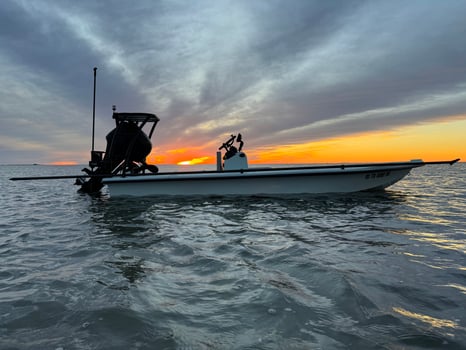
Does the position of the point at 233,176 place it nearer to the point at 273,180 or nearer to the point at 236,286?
the point at 273,180

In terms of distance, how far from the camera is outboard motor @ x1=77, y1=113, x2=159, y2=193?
1337 cm

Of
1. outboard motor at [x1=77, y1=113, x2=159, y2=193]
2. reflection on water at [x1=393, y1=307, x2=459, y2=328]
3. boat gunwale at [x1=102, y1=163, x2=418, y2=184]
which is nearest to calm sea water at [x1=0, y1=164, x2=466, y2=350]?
reflection on water at [x1=393, y1=307, x2=459, y2=328]

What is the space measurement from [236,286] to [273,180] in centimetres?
901

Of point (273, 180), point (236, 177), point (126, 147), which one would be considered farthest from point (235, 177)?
point (126, 147)

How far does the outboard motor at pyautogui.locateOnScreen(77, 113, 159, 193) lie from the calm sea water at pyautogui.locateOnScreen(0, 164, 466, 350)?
7522mm

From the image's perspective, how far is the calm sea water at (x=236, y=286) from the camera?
→ 7.50ft

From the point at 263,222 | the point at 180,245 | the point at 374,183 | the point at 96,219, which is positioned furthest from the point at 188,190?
the point at 374,183

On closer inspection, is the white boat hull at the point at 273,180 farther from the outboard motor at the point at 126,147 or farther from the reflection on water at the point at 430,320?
the reflection on water at the point at 430,320

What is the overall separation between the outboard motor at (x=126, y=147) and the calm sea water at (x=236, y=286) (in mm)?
7522

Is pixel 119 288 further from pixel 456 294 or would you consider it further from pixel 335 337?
pixel 456 294

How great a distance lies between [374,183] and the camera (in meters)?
12.5

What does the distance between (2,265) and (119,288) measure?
2.33 m

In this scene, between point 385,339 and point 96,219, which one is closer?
point 385,339

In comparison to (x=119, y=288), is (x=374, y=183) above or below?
above
